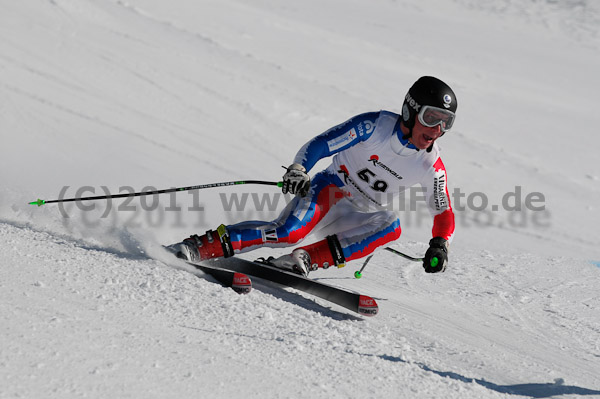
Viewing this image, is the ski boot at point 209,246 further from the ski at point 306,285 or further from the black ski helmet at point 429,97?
the black ski helmet at point 429,97

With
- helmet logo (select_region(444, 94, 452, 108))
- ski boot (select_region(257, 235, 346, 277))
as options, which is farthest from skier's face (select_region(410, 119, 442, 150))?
ski boot (select_region(257, 235, 346, 277))

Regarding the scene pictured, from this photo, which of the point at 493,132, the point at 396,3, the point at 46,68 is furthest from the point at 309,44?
the point at 396,3

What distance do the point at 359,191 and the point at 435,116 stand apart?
0.86 meters

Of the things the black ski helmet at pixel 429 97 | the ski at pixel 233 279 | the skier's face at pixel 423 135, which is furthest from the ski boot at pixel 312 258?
the black ski helmet at pixel 429 97

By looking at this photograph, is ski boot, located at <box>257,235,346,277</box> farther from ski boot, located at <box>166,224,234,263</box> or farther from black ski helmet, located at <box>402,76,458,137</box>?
black ski helmet, located at <box>402,76,458,137</box>

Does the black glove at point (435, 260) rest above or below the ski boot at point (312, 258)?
above

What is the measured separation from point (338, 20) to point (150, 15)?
5.39 meters

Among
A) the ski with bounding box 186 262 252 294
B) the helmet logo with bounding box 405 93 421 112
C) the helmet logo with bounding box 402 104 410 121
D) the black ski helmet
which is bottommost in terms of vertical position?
the ski with bounding box 186 262 252 294

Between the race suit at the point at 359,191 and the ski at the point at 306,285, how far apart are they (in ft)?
0.46

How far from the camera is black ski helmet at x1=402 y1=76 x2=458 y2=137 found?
4562 mm

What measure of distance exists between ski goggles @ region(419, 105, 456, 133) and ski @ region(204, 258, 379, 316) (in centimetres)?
122

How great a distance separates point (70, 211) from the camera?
547 centimetres

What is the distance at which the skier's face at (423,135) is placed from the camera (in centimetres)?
468

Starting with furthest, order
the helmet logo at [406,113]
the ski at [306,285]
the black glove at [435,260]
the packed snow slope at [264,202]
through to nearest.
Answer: the helmet logo at [406,113] < the black glove at [435,260] < the ski at [306,285] < the packed snow slope at [264,202]
